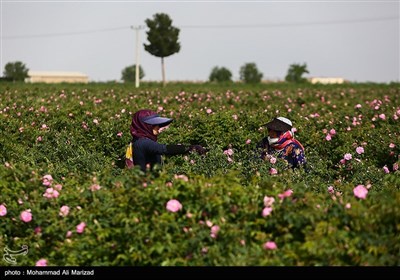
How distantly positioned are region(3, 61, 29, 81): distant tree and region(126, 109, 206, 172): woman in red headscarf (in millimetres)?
75109

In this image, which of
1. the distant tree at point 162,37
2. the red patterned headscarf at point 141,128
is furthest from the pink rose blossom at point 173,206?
the distant tree at point 162,37

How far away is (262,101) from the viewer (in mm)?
18078

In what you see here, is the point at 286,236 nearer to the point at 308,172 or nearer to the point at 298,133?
the point at 308,172

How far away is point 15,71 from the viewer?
80.3m

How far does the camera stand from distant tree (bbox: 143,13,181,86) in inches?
2201

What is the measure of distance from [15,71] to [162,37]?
31203 millimetres

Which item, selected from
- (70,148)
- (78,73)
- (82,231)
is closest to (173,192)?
(82,231)

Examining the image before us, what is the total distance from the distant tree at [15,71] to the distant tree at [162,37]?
1114 inches

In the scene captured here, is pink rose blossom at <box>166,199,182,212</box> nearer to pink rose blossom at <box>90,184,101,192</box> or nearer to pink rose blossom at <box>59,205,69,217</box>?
pink rose blossom at <box>90,184,101,192</box>

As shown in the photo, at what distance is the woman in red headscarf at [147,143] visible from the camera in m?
6.65

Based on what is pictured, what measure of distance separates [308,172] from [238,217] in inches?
131

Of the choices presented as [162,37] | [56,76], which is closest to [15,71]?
[56,76]

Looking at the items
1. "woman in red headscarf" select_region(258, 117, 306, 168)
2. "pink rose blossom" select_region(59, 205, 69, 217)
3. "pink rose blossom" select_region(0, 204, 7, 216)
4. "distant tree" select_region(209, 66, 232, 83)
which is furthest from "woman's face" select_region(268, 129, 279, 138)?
"distant tree" select_region(209, 66, 232, 83)

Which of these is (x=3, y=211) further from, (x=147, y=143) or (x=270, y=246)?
(x=270, y=246)
